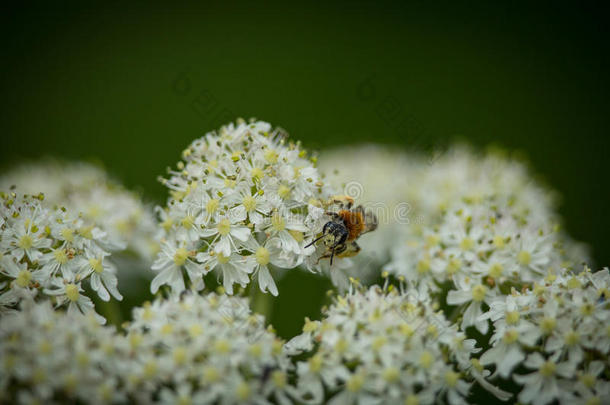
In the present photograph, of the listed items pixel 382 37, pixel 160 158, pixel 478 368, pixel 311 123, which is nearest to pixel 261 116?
pixel 311 123

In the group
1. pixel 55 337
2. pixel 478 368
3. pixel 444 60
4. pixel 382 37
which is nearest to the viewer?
pixel 55 337

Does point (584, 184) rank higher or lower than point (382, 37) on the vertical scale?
lower

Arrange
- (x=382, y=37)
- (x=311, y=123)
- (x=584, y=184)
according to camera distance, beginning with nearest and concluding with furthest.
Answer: (x=584, y=184)
(x=311, y=123)
(x=382, y=37)

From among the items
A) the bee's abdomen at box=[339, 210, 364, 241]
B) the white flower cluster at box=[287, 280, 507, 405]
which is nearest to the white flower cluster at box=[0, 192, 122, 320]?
the white flower cluster at box=[287, 280, 507, 405]

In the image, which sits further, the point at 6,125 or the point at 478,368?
the point at 6,125

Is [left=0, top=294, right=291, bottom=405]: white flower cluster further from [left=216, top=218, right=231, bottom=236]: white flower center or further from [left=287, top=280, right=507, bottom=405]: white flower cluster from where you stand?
[left=216, top=218, right=231, bottom=236]: white flower center

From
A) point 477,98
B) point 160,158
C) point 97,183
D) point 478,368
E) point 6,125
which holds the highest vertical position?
point 477,98

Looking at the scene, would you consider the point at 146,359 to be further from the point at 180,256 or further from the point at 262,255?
the point at 262,255

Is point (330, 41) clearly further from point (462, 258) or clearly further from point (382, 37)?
point (462, 258)
